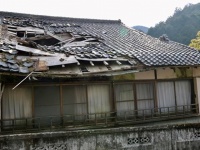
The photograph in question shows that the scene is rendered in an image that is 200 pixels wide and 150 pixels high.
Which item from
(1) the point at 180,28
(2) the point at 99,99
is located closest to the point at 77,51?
(2) the point at 99,99

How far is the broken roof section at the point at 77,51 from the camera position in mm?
10969

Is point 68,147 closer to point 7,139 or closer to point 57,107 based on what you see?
point 7,139

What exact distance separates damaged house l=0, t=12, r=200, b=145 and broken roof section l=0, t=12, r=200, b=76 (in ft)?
0.12

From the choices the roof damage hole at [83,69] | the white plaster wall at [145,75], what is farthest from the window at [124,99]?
the roof damage hole at [83,69]

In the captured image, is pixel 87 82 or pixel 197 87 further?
pixel 197 87

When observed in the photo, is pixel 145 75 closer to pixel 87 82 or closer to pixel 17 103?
pixel 87 82

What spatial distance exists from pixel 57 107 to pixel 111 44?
5.30m

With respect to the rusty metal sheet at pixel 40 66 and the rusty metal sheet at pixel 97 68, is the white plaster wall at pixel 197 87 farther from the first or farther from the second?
the rusty metal sheet at pixel 40 66

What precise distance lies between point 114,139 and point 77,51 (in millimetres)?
5474

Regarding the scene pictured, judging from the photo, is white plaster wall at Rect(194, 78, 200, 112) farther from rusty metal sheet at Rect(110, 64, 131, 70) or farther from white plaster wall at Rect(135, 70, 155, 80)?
rusty metal sheet at Rect(110, 64, 131, 70)

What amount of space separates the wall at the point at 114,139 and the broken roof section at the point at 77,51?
10.3ft

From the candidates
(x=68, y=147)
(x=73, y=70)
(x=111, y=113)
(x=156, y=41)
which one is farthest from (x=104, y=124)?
(x=156, y=41)

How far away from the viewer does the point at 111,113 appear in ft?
42.4

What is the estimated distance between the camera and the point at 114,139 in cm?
849
